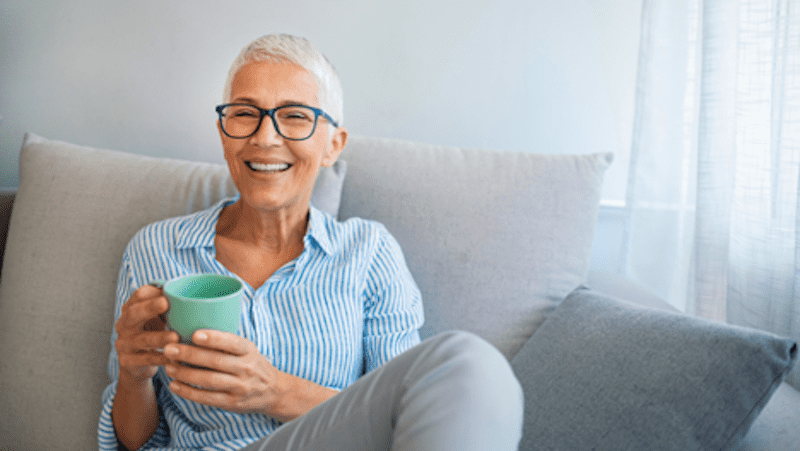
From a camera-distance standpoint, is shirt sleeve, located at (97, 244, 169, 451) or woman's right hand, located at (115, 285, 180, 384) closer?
woman's right hand, located at (115, 285, 180, 384)

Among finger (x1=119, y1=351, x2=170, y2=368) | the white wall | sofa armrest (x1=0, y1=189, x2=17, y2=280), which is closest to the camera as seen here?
finger (x1=119, y1=351, x2=170, y2=368)

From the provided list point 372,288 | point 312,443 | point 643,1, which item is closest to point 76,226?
point 372,288

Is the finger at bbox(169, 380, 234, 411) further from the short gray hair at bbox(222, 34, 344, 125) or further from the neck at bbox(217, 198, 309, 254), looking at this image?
the short gray hair at bbox(222, 34, 344, 125)

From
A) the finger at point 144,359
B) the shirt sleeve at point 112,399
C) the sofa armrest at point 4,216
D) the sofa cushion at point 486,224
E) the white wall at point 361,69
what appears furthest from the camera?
the white wall at point 361,69

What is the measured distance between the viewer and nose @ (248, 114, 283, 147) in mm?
1019

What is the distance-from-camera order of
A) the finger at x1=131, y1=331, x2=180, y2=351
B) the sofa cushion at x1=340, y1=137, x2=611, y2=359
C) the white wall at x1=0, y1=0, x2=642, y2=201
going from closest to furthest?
the finger at x1=131, y1=331, x2=180, y2=351 < the sofa cushion at x1=340, y1=137, x2=611, y2=359 < the white wall at x1=0, y1=0, x2=642, y2=201

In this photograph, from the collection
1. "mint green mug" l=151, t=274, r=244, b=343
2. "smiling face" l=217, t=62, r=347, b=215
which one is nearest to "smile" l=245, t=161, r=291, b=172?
"smiling face" l=217, t=62, r=347, b=215

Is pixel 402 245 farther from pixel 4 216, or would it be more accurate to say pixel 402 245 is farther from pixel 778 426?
pixel 4 216

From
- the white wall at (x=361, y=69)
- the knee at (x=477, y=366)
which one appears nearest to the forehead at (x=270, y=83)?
the knee at (x=477, y=366)

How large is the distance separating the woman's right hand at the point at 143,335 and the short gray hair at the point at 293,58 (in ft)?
1.57

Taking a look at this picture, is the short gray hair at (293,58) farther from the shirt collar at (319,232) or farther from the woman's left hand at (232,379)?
the woman's left hand at (232,379)

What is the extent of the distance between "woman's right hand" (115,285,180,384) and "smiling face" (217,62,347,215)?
321mm

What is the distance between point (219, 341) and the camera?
0.73 m

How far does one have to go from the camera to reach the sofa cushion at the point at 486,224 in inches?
48.8
